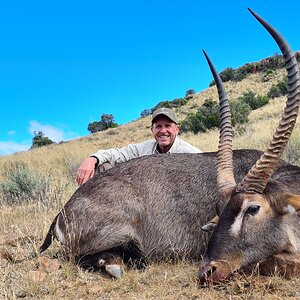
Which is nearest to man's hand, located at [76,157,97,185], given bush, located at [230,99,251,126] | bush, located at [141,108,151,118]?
bush, located at [230,99,251,126]

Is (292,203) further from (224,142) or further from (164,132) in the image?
(164,132)

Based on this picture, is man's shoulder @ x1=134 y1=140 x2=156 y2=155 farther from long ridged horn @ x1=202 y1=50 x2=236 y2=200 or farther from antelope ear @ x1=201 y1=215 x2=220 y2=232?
antelope ear @ x1=201 y1=215 x2=220 y2=232

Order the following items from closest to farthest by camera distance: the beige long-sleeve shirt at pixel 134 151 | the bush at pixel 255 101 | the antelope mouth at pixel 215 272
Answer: the antelope mouth at pixel 215 272, the beige long-sleeve shirt at pixel 134 151, the bush at pixel 255 101

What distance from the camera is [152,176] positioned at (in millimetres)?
4875

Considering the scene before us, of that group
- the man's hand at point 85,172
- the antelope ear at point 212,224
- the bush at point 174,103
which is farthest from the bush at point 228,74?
the antelope ear at point 212,224

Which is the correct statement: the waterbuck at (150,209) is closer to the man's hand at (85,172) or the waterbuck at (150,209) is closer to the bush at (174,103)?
the man's hand at (85,172)

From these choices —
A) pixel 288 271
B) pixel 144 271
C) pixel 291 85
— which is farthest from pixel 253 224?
pixel 144 271

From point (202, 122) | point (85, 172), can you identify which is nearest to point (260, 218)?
point (85, 172)

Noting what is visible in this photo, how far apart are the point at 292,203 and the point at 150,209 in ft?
5.29

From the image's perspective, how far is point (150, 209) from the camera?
468cm

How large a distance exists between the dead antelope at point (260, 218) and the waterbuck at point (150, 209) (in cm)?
53

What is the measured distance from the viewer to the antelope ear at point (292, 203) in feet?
11.7

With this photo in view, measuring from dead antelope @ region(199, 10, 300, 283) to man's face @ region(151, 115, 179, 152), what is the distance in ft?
10.4

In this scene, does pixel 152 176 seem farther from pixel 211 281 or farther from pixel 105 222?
pixel 211 281
